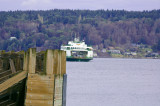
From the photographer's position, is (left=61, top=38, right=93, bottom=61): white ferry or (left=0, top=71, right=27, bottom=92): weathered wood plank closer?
(left=0, top=71, right=27, bottom=92): weathered wood plank

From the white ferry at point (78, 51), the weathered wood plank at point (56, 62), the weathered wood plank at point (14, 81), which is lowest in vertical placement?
the white ferry at point (78, 51)

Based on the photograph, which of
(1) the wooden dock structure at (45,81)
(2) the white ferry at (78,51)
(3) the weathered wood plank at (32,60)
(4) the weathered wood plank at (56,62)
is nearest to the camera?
(1) the wooden dock structure at (45,81)

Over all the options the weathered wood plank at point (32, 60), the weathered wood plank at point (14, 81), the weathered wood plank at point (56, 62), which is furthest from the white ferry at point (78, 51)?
the weathered wood plank at point (56, 62)

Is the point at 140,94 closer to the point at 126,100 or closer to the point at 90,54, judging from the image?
the point at 126,100

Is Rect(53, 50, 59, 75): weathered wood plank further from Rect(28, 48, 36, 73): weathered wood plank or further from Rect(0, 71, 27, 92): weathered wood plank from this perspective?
Rect(0, 71, 27, 92): weathered wood plank

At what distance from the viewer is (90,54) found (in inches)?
5295

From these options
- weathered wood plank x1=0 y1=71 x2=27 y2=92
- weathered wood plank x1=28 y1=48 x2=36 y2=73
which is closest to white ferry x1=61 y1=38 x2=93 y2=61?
weathered wood plank x1=0 y1=71 x2=27 y2=92

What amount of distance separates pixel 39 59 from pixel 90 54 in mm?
122967

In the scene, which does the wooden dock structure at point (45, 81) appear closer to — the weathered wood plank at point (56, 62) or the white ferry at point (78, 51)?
the weathered wood plank at point (56, 62)

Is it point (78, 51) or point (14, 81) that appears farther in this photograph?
point (78, 51)

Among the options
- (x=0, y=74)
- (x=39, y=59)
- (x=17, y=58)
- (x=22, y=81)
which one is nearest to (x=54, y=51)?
(x=22, y=81)

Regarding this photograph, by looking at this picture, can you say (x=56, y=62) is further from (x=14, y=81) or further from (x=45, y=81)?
(x=14, y=81)

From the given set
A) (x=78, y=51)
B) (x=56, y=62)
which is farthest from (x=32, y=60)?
(x=78, y=51)

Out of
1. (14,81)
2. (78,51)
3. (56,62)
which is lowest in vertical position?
(78,51)
